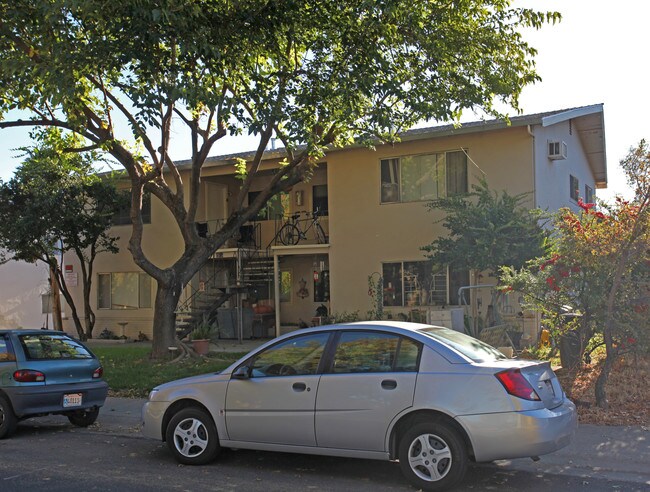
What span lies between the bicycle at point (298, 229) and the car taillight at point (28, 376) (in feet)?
38.0

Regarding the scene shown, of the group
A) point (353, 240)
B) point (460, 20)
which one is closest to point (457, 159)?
point (353, 240)

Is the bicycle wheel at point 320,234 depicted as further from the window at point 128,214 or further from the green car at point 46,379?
the green car at point 46,379

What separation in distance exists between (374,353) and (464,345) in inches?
33.4

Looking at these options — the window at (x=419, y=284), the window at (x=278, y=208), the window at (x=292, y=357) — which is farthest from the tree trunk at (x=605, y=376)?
the window at (x=278, y=208)

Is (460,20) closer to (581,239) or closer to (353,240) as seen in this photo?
(581,239)

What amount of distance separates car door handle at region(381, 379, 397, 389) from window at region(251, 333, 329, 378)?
2.39ft

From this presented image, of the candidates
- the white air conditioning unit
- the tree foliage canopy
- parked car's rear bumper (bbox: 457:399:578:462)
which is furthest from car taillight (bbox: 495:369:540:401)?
the white air conditioning unit

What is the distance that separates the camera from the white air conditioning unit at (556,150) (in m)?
16.7

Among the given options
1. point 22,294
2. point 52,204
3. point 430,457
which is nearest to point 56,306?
point 52,204

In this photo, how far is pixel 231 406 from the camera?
656 cm

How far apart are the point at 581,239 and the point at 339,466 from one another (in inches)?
177

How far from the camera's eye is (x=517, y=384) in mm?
5590

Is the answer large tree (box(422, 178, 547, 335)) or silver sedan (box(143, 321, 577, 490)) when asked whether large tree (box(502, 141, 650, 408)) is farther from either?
large tree (box(422, 178, 547, 335))

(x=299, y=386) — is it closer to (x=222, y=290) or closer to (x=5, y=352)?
(x=5, y=352)
